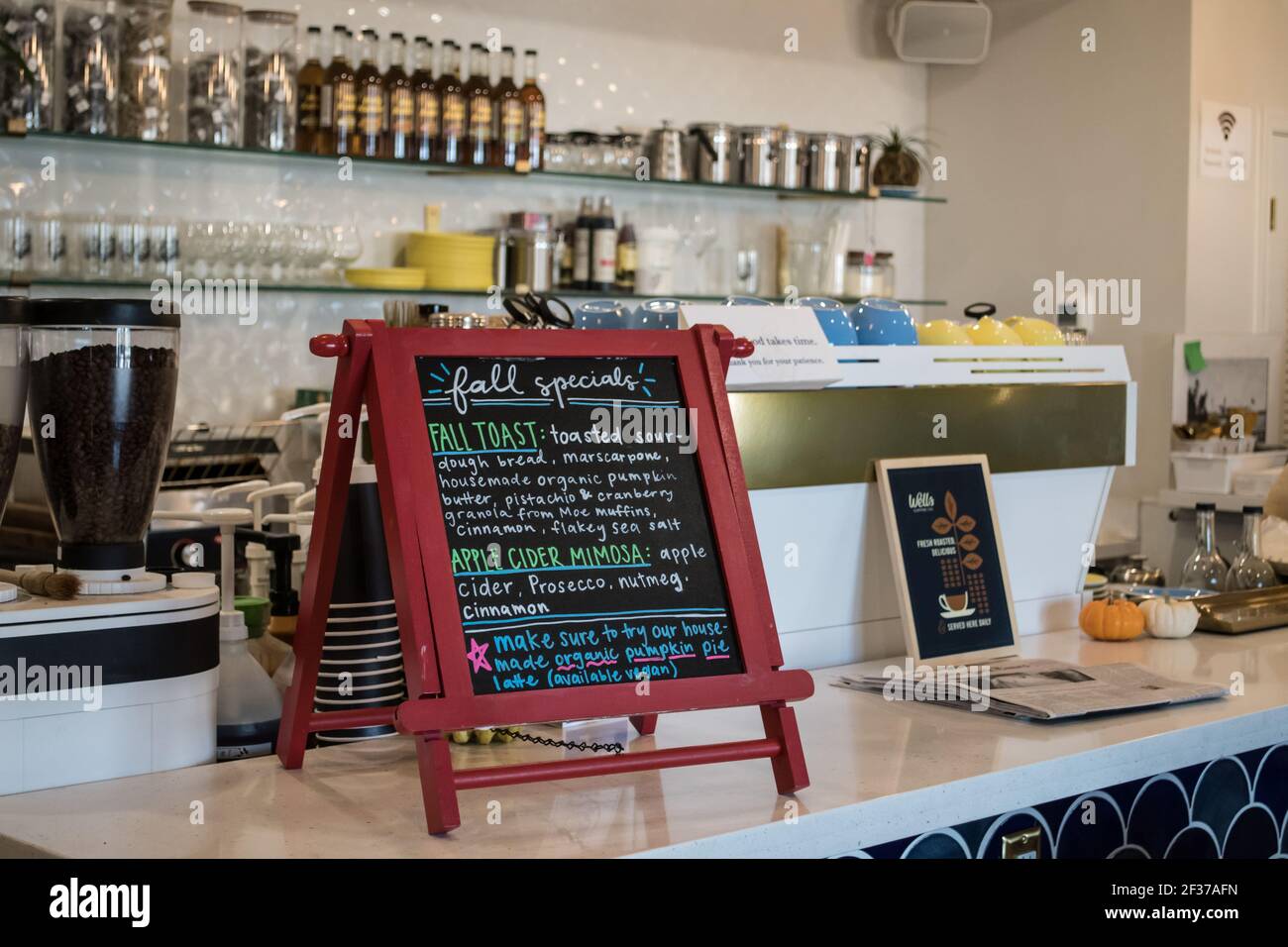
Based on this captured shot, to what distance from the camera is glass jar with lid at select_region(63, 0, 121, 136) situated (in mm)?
3996

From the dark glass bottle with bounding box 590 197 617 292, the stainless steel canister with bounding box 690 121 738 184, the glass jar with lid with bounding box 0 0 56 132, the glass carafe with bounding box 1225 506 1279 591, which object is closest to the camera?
the glass carafe with bounding box 1225 506 1279 591

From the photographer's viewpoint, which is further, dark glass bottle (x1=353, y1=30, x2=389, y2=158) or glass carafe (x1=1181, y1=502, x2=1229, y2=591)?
dark glass bottle (x1=353, y1=30, x2=389, y2=158)

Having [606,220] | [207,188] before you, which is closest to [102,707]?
[207,188]

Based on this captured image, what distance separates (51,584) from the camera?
62.2 inches

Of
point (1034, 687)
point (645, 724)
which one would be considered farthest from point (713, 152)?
point (645, 724)

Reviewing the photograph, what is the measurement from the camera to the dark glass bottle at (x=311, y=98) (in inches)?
175

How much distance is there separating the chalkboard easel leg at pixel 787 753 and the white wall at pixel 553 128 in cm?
339

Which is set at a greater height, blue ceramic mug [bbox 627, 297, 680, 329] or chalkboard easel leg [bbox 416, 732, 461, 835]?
blue ceramic mug [bbox 627, 297, 680, 329]

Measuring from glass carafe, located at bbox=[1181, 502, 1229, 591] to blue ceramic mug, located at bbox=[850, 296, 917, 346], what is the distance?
89 centimetres

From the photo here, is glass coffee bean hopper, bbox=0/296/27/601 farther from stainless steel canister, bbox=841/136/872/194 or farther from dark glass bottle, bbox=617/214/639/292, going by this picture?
stainless steel canister, bbox=841/136/872/194

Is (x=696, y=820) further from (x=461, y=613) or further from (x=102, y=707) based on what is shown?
(x=102, y=707)

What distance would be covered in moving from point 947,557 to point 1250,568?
868 mm

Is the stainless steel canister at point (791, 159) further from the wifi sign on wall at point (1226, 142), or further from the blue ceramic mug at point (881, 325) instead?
the blue ceramic mug at point (881, 325)

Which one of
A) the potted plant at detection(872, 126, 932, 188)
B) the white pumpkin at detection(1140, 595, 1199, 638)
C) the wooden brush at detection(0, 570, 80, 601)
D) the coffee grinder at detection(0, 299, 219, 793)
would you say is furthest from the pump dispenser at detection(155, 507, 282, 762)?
the potted plant at detection(872, 126, 932, 188)
